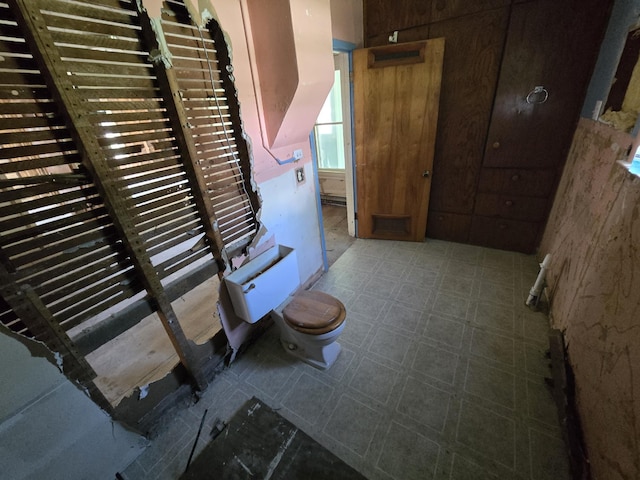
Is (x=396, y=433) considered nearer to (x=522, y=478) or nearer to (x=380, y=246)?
(x=522, y=478)

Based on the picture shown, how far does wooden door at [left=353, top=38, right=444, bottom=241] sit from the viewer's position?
92.8 inches

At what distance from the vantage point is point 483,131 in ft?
7.95

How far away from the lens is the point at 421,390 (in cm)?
152

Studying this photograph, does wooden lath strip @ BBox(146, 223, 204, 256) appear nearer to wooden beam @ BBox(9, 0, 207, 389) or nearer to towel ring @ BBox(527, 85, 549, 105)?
wooden beam @ BBox(9, 0, 207, 389)

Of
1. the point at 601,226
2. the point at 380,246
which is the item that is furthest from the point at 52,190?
the point at 380,246

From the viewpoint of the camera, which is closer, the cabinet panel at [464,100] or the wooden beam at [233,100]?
the wooden beam at [233,100]

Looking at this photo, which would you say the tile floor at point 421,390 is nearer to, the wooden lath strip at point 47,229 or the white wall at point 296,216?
the white wall at point 296,216

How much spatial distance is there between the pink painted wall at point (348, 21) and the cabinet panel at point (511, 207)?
6.34 ft

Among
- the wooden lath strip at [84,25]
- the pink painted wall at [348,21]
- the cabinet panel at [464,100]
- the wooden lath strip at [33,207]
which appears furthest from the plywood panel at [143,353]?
the cabinet panel at [464,100]

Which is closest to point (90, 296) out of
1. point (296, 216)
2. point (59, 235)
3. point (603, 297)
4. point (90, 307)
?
point (90, 307)

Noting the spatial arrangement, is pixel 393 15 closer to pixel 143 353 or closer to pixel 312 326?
pixel 312 326

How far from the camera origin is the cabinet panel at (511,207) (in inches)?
96.3

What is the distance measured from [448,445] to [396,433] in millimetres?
242

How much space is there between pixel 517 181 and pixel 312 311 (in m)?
2.27
